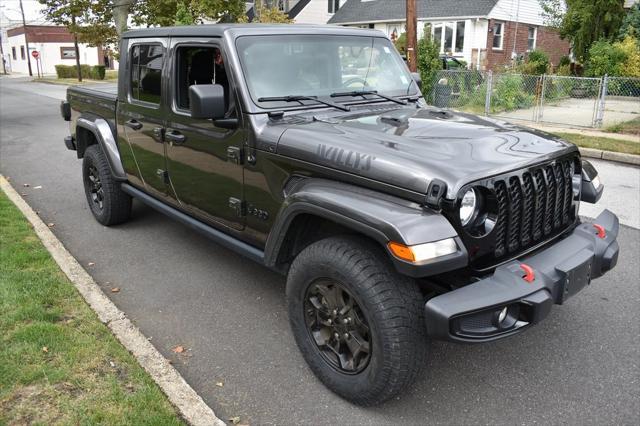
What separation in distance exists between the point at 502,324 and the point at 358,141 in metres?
1.19

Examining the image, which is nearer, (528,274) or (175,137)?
(528,274)

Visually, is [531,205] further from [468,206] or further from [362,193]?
[362,193]

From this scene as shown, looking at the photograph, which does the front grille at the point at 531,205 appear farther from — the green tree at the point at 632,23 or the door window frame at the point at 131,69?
the green tree at the point at 632,23

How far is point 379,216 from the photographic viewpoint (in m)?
2.62

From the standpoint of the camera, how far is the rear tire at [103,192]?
557 cm

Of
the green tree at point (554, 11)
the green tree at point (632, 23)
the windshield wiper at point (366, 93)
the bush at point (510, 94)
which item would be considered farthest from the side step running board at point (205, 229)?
the green tree at point (554, 11)

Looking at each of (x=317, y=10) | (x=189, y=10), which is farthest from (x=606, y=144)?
(x=317, y=10)

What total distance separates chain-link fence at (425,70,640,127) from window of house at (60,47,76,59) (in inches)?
2137

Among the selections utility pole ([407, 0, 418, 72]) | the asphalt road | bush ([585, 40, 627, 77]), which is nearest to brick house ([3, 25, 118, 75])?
bush ([585, 40, 627, 77])

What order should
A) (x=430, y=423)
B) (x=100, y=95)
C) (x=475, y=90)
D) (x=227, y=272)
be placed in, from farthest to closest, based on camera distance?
1. (x=475, y=90)
2. (x=100, y=95)
3. (x=227, y=272)
4. (x=430, y=423)

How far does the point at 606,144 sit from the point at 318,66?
854cm

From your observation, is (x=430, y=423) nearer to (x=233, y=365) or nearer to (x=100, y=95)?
(x=233, y=365)

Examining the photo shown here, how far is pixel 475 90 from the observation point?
15.7 m

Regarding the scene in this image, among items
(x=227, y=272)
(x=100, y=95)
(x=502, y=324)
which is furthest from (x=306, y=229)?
(x=100, y=95)
